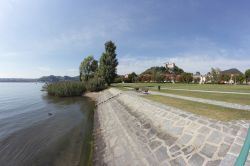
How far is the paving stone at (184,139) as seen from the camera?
656cm

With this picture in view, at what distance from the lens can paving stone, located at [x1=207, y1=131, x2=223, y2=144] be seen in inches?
230

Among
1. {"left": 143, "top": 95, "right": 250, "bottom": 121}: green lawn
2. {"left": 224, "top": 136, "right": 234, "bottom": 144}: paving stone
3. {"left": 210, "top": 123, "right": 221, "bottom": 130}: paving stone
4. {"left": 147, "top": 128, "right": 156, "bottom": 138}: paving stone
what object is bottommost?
{"left": 147, "top": 128, "right": 156, "bottom": 138}: paving stone

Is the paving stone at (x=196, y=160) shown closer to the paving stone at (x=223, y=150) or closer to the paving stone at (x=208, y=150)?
the paving stone at (x=208, y=150)

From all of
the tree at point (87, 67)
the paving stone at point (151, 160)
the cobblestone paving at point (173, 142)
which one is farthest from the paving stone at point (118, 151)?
the tree at point (87, 67)

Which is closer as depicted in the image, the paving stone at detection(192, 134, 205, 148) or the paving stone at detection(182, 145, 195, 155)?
the paving stone at detection(182, 145, 195, 155)

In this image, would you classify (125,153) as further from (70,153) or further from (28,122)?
(28,122)

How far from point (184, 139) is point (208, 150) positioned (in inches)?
46.8

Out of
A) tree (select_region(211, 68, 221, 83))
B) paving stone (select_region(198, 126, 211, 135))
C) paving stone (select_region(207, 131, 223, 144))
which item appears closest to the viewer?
paving stone (select_region(207, 131, 223, 144))

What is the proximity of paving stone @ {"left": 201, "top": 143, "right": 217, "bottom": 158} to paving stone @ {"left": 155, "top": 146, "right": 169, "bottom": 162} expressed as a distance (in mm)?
1392

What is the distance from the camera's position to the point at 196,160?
215 inches

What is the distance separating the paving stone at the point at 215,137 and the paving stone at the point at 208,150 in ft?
0.83

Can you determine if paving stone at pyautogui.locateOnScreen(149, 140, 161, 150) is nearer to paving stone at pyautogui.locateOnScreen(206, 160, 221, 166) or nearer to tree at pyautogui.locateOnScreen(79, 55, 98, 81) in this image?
paving stone at pyautogui.locateOnScreen(206, 160, 221, 166)

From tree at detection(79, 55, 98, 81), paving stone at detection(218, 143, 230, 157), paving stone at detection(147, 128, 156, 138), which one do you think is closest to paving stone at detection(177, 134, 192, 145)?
paving stone at detection(218, 143, 230, 157)

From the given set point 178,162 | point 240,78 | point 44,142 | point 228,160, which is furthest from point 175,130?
point 240,78
